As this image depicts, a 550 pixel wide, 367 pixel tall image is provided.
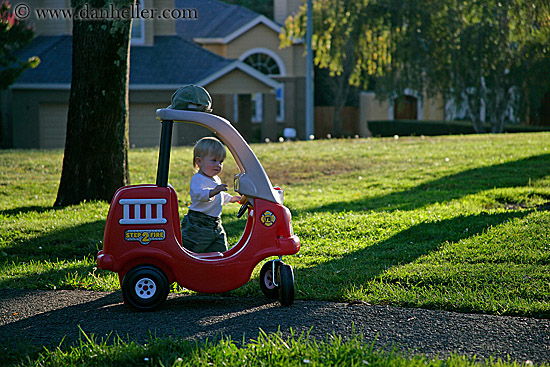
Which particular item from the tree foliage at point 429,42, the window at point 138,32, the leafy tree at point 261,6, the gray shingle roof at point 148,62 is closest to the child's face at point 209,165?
the tree foliage at point 429,42

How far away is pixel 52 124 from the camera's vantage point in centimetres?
2516

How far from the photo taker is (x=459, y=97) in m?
23.3

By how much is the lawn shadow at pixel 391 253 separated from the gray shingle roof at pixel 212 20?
25351 mm

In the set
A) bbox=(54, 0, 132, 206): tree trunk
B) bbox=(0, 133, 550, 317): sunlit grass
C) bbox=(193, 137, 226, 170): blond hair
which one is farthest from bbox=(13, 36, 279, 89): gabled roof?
bbox=(193, 137, 226, 170): blond hair

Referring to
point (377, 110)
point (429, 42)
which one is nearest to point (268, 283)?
point (429, 42)

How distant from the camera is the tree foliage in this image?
64.8 ft

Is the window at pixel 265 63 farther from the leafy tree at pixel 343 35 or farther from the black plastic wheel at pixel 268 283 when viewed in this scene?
the black plastic wheel at pixel 268 283

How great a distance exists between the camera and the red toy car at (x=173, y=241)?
4840 mm

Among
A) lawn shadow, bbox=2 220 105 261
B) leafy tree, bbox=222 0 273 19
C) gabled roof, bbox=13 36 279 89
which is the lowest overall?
lawn shadow, bbox=2 220 105 261

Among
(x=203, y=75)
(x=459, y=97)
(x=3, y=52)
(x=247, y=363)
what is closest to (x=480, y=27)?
(x=459, y=97)

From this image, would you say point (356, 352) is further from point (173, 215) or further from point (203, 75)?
point (203, 75)

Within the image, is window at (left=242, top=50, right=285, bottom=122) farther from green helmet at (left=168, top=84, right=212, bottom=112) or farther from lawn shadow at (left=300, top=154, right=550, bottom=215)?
green helmet at (left=168, top=84, right=212, bottom=112)

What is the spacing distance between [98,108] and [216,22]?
25.0 metres

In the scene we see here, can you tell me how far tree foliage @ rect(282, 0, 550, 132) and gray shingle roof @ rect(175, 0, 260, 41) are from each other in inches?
401
